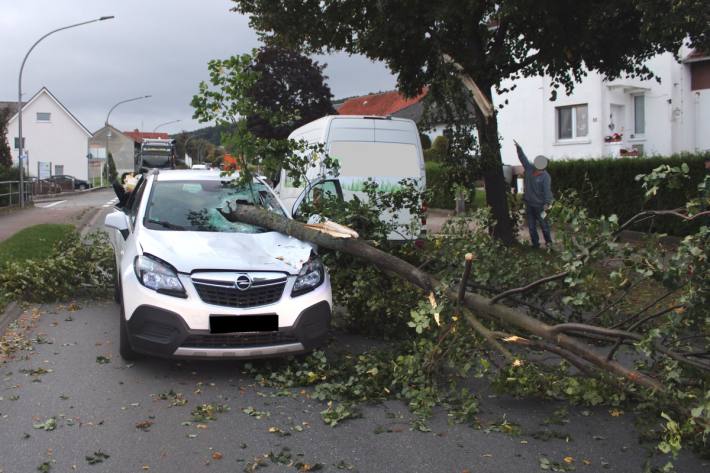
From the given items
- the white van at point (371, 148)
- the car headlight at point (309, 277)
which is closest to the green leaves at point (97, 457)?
the car headlight at point (309, 277)

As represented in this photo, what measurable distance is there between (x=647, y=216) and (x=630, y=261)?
2.75 feet

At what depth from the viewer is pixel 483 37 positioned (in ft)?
42.8

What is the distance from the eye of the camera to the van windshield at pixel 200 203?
666 centimetres

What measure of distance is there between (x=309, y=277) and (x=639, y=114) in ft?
80.2

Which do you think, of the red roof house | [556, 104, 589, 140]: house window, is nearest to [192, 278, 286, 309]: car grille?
[556, 104, 589, 140]: house window

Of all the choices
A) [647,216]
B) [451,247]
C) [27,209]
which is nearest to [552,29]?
[451,247]

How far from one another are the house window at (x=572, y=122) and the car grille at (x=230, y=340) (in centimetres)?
2411

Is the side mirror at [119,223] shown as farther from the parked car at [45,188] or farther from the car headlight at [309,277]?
the parked car at [45,188]

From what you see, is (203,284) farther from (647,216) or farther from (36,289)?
(36,289)

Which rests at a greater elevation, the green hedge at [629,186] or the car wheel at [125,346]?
the green hedge at [629,186]

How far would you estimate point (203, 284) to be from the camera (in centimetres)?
554

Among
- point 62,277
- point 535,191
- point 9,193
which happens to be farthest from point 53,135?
point 62,277

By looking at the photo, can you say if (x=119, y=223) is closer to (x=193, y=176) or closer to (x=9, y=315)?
(x=193, y=176)

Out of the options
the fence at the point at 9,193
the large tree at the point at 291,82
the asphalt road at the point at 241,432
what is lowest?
the asphalt road at the point at 241,432
